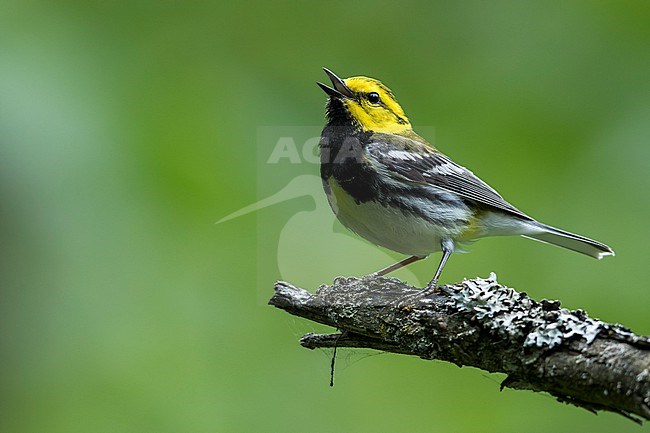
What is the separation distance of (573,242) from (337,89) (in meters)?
0.93

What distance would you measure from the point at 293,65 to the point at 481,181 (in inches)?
30.1

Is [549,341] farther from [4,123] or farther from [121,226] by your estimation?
[4,123]

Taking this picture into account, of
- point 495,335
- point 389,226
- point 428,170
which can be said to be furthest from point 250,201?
point 495,335

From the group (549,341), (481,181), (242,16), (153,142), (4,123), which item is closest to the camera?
(549,341)

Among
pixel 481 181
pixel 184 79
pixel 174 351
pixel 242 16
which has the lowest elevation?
pixel 174 351

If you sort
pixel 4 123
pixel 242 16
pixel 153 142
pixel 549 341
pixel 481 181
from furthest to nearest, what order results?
pixel 242 16, pixel 481 181, pixel 153 142, pixel 4 123, pixel 549 341

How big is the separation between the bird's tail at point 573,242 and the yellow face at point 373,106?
62 cm

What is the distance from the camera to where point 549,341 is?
4.82 ft

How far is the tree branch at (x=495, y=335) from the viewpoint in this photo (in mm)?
1338

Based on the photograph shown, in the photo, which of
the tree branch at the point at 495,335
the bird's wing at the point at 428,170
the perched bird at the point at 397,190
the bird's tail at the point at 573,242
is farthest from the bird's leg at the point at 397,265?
the bird's tail at the point at 573,242

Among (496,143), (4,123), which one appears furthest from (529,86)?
(4,123)

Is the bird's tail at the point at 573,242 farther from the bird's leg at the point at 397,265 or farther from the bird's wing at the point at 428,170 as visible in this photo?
the bird's leg at the point at 397,265

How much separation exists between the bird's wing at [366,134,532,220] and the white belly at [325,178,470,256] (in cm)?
13

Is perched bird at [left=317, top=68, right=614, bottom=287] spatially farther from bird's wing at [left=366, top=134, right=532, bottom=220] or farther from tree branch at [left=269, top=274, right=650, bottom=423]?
tree branch at [left=269, top=274, right=650, bottom=423]
